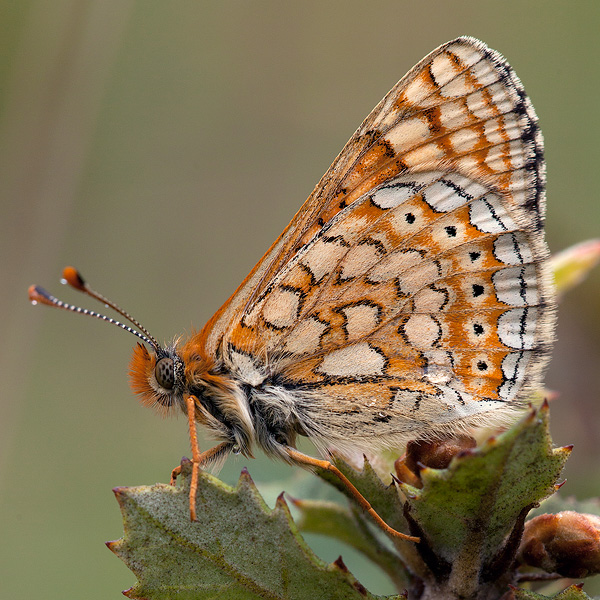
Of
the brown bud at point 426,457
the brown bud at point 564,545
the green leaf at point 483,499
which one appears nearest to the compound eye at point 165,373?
the brown bud at point 426,457

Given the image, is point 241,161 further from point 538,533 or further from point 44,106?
point 538,533

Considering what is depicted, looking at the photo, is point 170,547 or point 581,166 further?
point 581,166

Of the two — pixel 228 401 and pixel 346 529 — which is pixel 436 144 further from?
pixel 346 529

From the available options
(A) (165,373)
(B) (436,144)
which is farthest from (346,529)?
(B) (436,144)

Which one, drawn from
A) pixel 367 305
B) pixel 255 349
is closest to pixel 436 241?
pixel 367 305

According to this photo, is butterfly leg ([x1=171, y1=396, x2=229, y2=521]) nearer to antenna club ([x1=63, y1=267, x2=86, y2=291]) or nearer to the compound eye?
the compound eye

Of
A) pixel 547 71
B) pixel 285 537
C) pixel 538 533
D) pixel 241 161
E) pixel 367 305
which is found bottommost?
pixel 538 533

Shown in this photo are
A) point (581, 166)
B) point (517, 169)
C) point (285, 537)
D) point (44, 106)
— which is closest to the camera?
point (285, 537)
